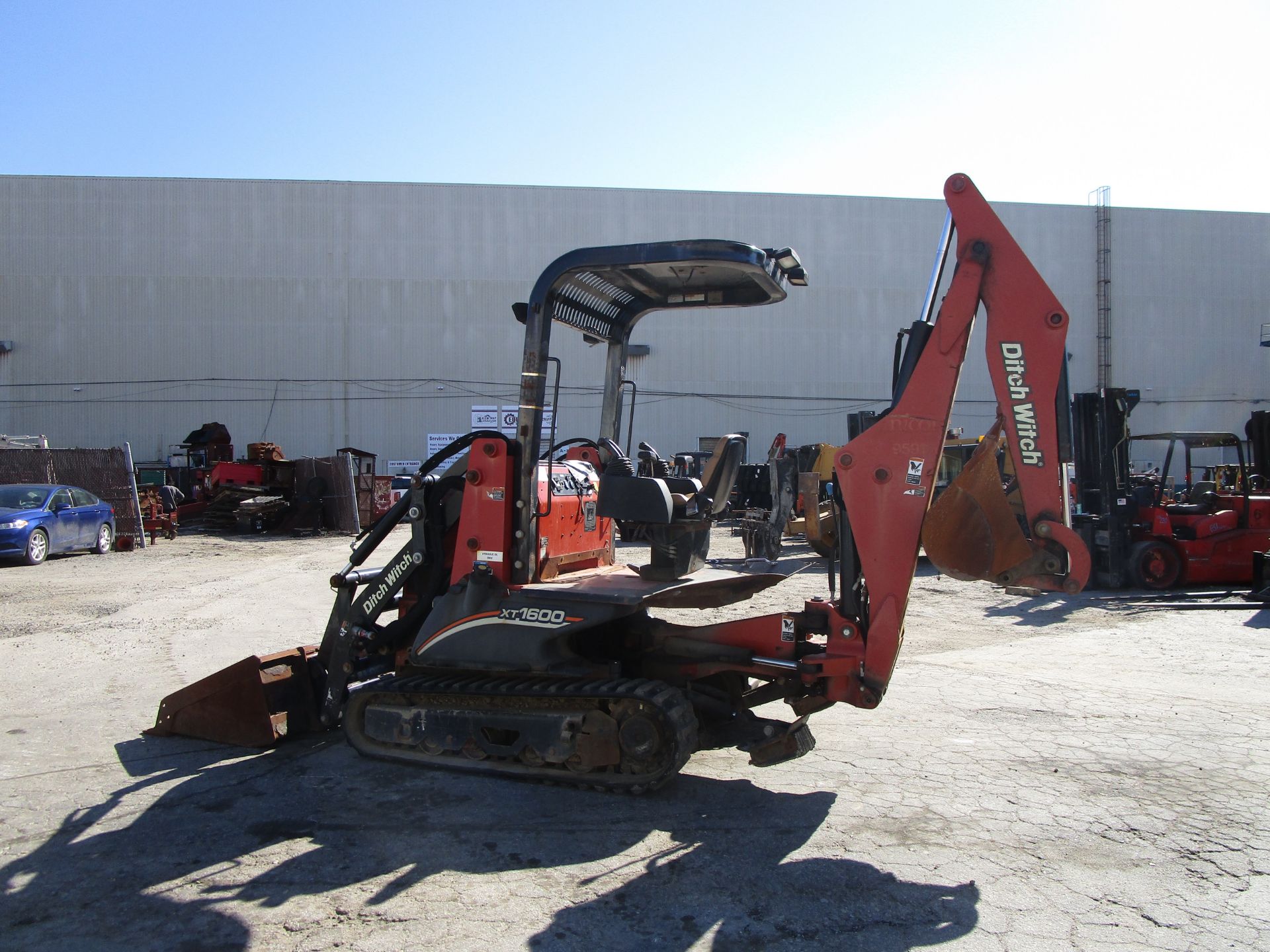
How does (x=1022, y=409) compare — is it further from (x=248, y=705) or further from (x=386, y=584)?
(x=248, y=705)

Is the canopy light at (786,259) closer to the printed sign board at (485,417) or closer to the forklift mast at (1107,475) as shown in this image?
the forklift mast at (1107,475)

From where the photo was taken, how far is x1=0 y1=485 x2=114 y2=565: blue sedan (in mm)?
15828

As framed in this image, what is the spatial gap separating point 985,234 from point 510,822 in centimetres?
382

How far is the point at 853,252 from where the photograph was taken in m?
40.4

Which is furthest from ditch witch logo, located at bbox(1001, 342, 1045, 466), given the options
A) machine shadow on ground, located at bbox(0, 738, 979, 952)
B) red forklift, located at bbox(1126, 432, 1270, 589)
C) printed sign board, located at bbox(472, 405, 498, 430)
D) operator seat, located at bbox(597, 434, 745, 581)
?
printed sign board, located at bbox(472, 405, 498, 430)

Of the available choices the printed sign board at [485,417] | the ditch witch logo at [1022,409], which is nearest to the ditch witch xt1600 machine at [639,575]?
the ditch witch logo at [1022,409]

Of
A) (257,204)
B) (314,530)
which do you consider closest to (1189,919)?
(314,530)

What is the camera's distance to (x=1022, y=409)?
4664 millimetres

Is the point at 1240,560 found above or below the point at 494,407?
below

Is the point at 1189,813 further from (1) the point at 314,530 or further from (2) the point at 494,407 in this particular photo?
(2) the point at 494,407

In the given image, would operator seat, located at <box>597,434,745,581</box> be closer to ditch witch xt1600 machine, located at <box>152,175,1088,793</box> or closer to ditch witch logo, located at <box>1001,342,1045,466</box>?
ditch witch xt1600 machine, located at <box>152,175,1088,793</box>

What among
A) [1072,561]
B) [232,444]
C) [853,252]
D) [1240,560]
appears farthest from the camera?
[853,252]

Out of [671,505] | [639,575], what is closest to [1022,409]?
[671,505]

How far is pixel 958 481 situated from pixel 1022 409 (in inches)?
18.9
